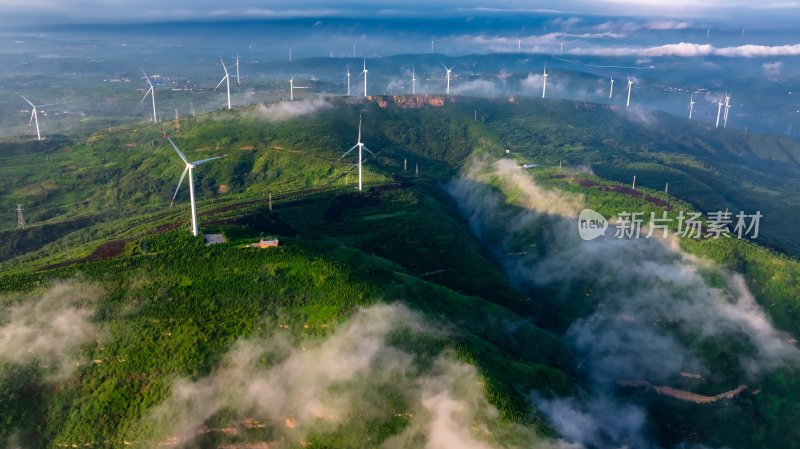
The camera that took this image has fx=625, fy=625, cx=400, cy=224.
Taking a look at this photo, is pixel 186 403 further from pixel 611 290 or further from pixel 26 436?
pixel 611 290

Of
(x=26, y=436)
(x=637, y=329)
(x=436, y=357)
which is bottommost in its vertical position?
(x=637, y=329)

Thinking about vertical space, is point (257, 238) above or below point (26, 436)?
above

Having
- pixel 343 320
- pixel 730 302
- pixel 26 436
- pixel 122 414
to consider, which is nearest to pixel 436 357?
pixel 343 320

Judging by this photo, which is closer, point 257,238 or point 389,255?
point 257,238

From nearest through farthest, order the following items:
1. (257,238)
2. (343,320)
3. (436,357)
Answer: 1. (436,357)
2. (343,320)
3. (257,238)

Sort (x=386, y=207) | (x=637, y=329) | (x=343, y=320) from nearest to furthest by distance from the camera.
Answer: (x=343, y=320) → (x=637, y=329) → (x=386, y=207)

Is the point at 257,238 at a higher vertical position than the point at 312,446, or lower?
higher

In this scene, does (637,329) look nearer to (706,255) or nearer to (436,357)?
(706,255)

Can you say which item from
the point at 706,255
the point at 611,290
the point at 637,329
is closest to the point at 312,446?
the point at 637,329

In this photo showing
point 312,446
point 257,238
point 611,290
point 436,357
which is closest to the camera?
point 312,446
